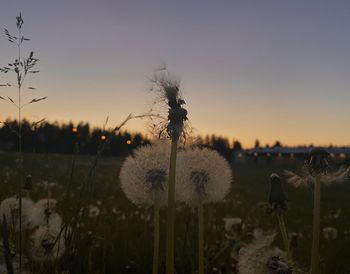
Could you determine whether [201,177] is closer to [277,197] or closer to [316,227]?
[277,197]

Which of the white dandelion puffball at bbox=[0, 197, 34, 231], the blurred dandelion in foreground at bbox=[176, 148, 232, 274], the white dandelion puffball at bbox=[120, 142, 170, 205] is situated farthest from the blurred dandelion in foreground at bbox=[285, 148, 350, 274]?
the white dandelion puffball at bbox=[0, 197, 34, 231]

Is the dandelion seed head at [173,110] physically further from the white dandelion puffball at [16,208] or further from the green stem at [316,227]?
the white dandelion puffball at [16,208]

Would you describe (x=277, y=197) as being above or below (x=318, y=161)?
below

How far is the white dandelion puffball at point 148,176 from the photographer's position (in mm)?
2689

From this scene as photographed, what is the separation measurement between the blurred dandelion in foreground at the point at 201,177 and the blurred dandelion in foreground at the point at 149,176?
9cm

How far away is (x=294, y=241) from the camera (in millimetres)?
4215

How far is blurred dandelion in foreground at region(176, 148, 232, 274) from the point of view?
8.82 ft

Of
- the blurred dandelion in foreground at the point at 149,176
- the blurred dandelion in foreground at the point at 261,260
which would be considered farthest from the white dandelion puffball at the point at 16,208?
the blurred dandelion in foreground at the point at 261,260

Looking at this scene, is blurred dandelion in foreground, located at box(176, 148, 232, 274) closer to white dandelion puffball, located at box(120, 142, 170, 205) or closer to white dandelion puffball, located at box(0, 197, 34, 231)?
white dandelion puffball, located at box(120, 142, 170, 205)

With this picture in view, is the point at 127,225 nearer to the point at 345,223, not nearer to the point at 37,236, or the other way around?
the point at 37,236

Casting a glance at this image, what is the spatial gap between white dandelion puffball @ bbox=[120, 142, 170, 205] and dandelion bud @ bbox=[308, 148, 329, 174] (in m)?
0.78

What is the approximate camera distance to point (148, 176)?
2.74 metres

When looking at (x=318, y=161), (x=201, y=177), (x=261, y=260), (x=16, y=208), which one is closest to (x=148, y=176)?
(x=201, y=177)

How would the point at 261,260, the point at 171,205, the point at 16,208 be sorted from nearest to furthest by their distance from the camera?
the point at 171,205 < the point at 261,260 < the point at 16,208
